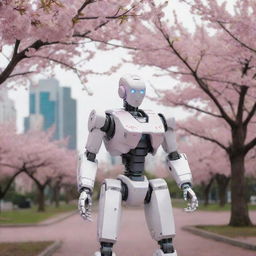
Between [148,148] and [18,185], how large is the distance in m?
71.3

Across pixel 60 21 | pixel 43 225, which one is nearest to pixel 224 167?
pixel 43 225

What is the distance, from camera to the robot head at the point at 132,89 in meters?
6.68

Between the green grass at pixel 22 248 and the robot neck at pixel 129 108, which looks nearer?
the robot neck at pixel 129 108

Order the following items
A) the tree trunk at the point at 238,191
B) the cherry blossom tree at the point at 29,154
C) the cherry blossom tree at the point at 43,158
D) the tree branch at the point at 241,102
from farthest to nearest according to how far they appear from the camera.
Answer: the cherry blossom tree at the point at 43,158
the cherry blossom tree at the point at 29,154
the tree trunk at the point at 238,191
the tree branch at the point at 241,102

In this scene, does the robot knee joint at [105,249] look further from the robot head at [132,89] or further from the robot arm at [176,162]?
the robot head at [132,89]

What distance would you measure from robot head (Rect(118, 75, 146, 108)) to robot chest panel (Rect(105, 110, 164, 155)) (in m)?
0.18

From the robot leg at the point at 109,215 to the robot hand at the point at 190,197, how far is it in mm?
866

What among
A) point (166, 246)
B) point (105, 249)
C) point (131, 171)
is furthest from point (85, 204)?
point (166, 246)

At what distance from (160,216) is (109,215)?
67 centimetres

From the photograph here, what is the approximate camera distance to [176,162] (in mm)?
6977

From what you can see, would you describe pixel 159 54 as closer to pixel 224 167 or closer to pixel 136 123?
pixel 136 123

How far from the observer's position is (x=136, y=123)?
6.58 metres

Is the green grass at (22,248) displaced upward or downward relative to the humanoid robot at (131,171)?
downward

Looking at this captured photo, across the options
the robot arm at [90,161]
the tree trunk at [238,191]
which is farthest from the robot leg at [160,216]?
the tree trunk at [238,191]
